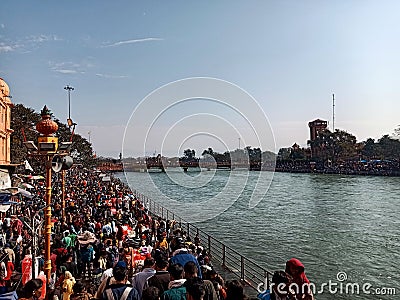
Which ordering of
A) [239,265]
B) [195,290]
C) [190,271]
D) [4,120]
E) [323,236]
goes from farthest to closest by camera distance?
[4,120] → [323,236] → [239,265] → [190,271] → [195,290]

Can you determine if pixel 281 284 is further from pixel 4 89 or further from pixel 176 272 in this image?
pixel 4 89

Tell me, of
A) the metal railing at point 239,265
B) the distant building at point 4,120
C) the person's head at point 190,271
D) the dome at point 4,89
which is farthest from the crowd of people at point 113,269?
the dome at point 4,89

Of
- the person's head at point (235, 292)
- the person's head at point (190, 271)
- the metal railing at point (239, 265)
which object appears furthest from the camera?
the metal railing at point (239, 265)

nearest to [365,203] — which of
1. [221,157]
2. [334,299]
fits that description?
[334,299]

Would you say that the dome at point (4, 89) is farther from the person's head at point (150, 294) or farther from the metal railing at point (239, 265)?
the person's head at point (150, 294)

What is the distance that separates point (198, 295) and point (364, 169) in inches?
4326

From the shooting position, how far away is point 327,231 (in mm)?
28172

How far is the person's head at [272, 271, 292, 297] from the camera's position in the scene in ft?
14.6

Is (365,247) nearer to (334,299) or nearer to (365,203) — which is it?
(334,299)

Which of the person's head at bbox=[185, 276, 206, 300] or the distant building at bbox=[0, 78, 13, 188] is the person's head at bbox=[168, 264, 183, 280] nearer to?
the person's head at bbox=[185, 276, 206, 300]

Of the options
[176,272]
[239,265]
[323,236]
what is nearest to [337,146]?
[323,236]

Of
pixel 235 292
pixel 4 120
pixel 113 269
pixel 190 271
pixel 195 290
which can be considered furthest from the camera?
pixel 4 120

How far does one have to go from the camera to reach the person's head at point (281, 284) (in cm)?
446

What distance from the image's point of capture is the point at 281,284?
14.7 feet
